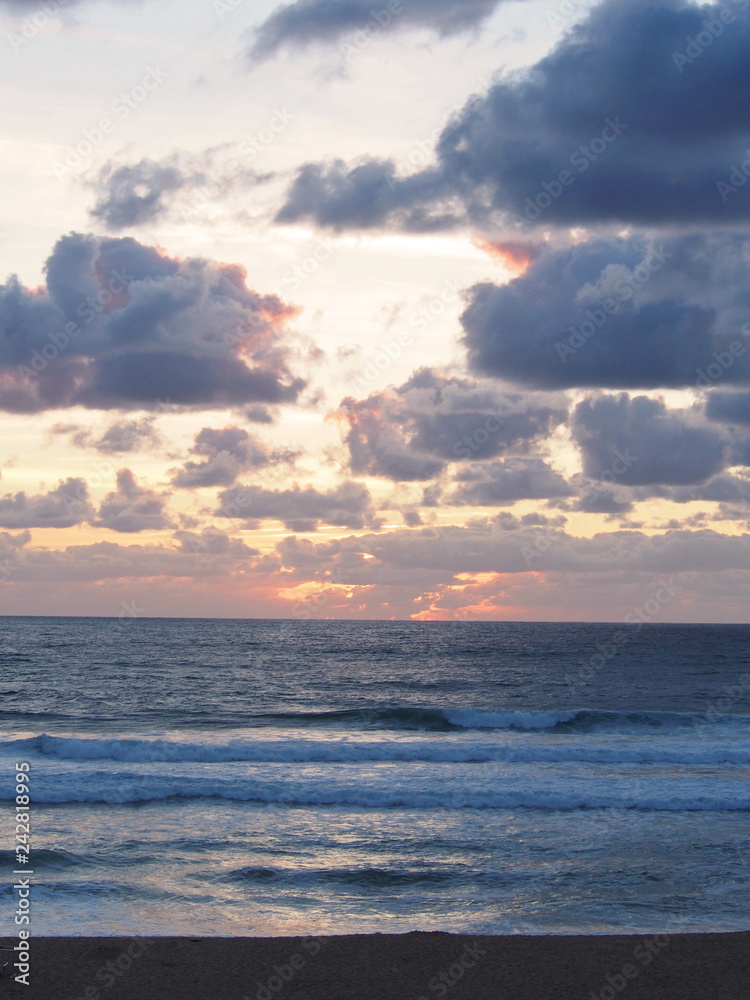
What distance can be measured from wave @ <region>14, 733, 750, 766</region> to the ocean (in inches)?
4.4

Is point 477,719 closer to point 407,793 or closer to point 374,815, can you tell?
point 407,793

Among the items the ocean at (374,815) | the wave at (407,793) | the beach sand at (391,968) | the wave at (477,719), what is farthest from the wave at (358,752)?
the beach sand at (391,968)

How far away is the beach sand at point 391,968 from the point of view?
10047mm

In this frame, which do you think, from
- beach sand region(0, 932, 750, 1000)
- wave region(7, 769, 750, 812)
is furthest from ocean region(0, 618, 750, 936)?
beach sand region(0, 932, 750, 1000)

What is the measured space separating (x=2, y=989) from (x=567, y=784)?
1783cm

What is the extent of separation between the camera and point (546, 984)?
33.8 feet

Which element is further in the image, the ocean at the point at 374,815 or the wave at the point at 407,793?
the wave at the point at 407,793

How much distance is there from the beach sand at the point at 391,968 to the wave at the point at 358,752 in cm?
1754

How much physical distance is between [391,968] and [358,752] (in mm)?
19734

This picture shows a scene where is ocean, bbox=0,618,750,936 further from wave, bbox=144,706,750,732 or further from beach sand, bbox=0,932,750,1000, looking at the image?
beach sand, bbox=0,932,750,1000

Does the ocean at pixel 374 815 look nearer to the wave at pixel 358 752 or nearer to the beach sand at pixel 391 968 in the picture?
the wave at pixel 358 752

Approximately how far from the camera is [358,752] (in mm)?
30203

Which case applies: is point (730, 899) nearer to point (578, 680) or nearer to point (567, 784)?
point (567, 784)

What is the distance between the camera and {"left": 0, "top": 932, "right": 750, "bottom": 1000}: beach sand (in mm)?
10047
